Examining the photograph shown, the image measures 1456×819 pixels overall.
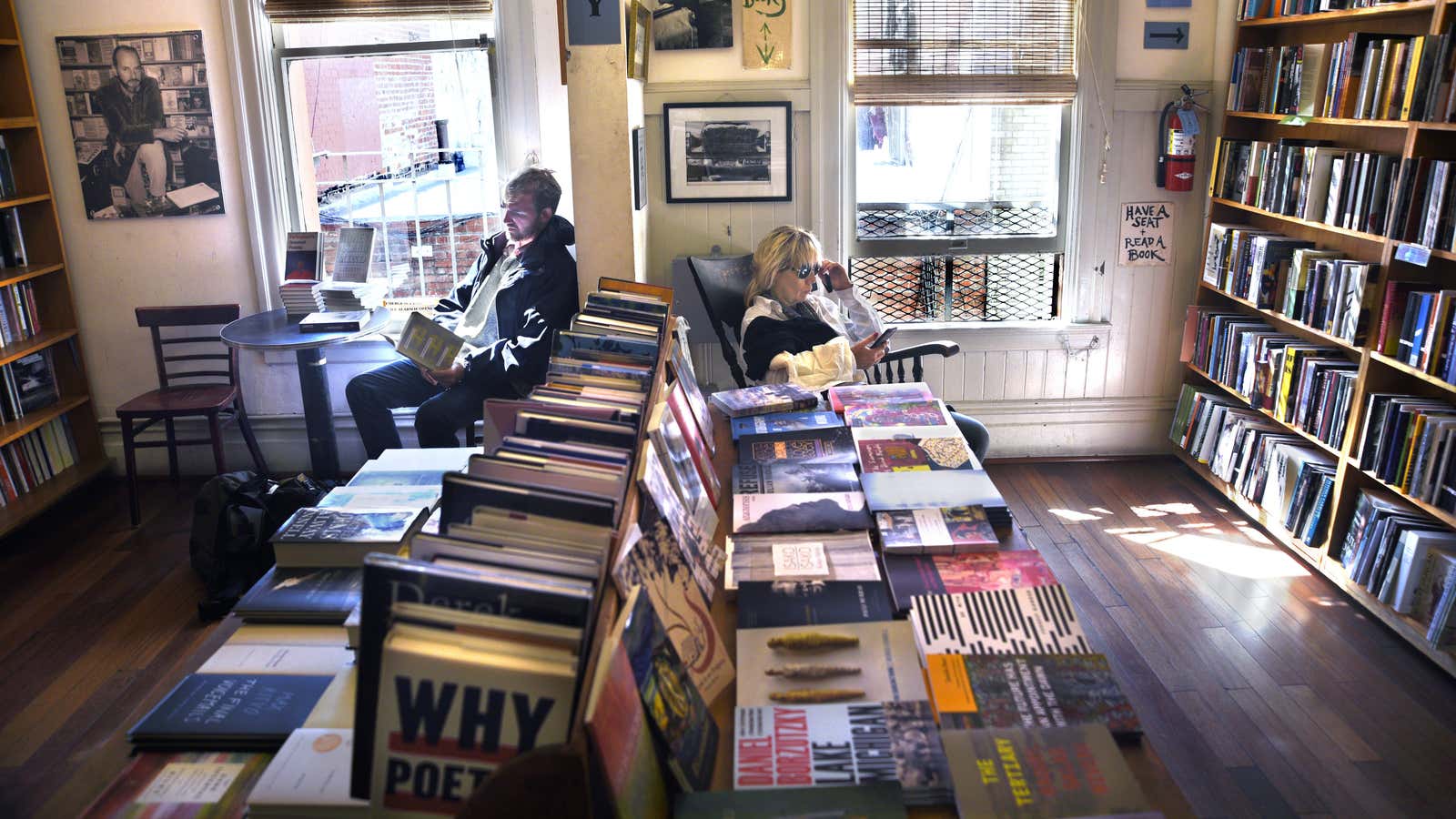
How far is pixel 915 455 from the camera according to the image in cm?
250

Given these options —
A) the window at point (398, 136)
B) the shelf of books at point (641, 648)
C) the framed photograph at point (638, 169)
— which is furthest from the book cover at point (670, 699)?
the window at point (398, 136)

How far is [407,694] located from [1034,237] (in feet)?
13.1

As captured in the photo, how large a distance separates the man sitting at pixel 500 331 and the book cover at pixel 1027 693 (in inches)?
98.4

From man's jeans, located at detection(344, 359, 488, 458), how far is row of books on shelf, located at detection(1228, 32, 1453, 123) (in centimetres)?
316

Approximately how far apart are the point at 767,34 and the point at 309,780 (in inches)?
142

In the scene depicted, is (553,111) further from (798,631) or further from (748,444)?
(798,631)

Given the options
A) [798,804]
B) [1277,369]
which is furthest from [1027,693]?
[1277,369]

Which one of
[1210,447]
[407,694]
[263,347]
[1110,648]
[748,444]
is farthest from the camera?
[1210,447]

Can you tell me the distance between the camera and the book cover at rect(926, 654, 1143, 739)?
1499mm

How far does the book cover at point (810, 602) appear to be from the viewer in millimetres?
1754

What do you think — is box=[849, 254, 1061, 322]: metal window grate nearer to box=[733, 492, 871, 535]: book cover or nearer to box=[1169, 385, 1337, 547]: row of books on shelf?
box=[1169, 385, 1337, 547]: row of books on shelf

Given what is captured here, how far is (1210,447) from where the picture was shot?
4293mm

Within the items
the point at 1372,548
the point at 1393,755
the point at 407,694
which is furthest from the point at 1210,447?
the point at 407,694

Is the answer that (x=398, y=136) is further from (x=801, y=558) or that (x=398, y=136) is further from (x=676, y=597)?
(x=676, y=597)
